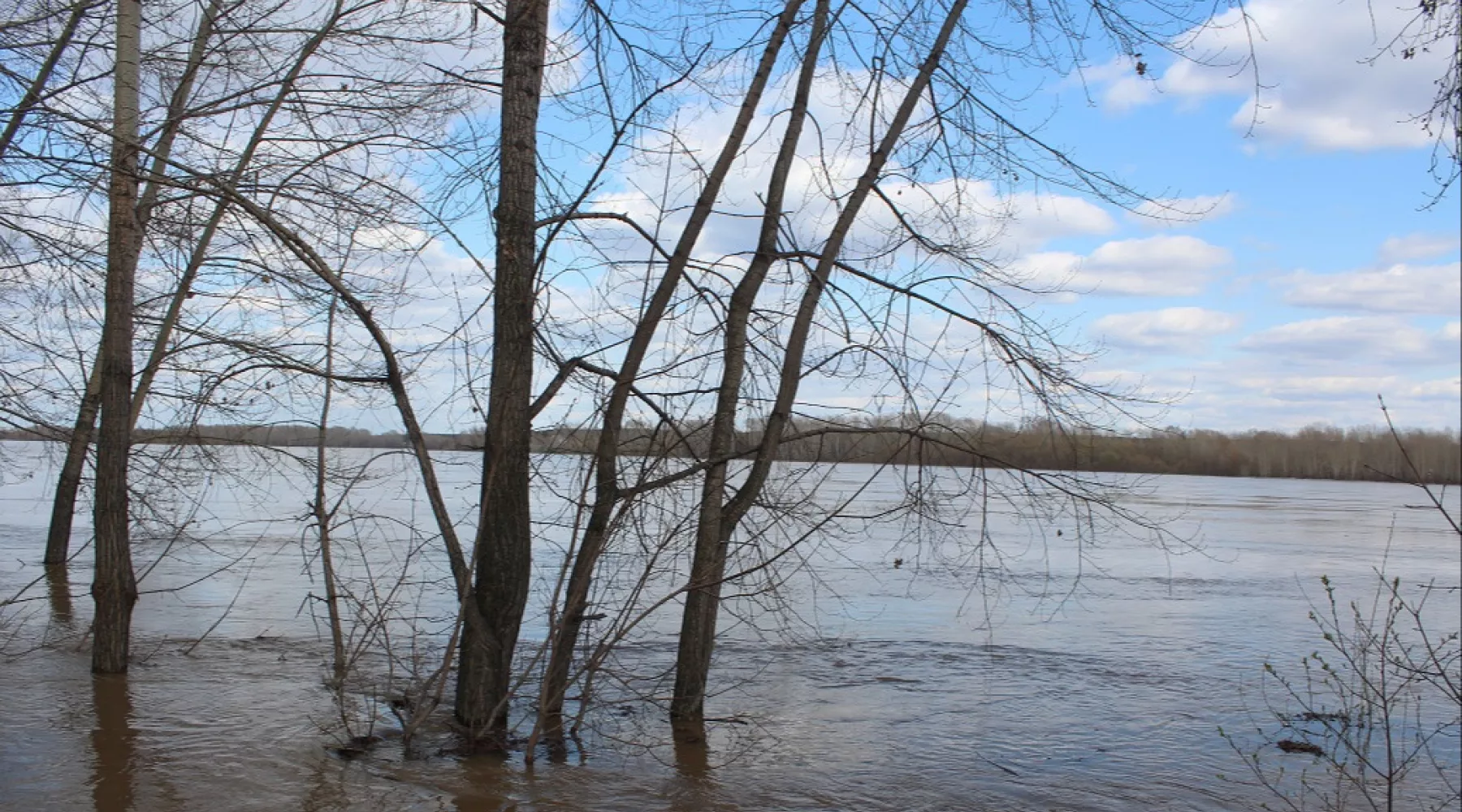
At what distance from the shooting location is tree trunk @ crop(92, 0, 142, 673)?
8.52 metres

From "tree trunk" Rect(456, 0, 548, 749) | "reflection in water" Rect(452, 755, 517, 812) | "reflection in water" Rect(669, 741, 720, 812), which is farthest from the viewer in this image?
"tree trunk" Rect(456, 0, 548, 749)

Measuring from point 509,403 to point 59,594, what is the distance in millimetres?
9784

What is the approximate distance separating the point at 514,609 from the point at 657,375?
5.92ft

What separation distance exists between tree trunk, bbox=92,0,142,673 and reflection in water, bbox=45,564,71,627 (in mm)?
4001

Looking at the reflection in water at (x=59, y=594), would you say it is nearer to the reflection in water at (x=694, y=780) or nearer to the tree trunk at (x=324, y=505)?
the tree trunk at (x=324, y=505)

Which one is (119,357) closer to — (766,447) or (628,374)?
(628,374)

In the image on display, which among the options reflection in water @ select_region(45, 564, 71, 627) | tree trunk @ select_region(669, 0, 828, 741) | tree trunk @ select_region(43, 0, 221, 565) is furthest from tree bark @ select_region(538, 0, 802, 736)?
reflection in water @ select_region(45, 564, 71, 627)

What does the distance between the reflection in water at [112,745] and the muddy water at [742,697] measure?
0.08 ft

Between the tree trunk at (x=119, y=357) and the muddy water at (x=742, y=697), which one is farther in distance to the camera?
the tree trunk at (x=119, y=357)

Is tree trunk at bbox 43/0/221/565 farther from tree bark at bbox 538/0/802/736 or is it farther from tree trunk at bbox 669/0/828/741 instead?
tree trunk at bbox 669/0/828/741

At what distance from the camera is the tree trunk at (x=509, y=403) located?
779 centimetres

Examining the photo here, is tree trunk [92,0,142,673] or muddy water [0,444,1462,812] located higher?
tree trunk [92,0,142,673]

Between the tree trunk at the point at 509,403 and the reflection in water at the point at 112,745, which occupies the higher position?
the tree trunk at the point at 509,403

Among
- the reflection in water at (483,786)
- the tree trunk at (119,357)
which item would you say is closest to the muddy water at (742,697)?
the reflection in water at (483,786)
